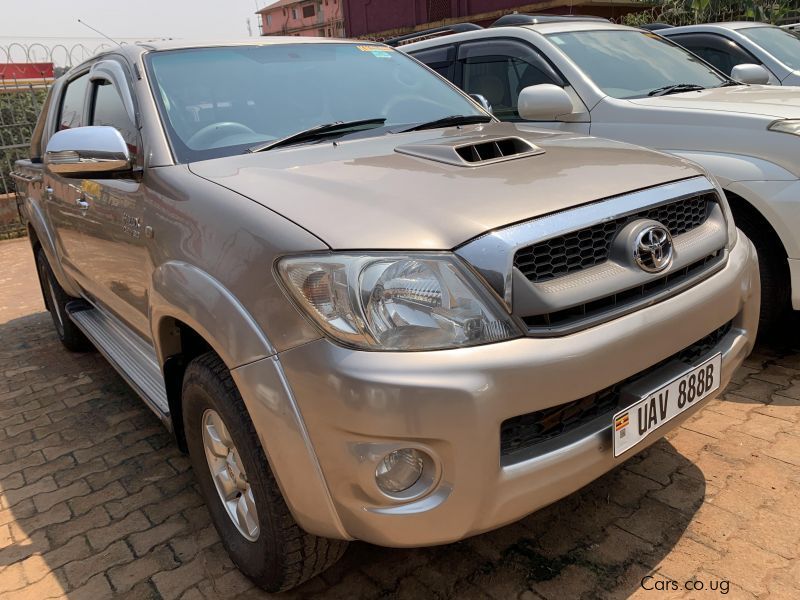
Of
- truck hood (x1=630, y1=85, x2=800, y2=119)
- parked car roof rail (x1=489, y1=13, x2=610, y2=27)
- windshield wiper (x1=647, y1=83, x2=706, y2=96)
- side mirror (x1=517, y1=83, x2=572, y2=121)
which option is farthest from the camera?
parked car roof rail (x1=489, y1=13, x2=610, y2=27)

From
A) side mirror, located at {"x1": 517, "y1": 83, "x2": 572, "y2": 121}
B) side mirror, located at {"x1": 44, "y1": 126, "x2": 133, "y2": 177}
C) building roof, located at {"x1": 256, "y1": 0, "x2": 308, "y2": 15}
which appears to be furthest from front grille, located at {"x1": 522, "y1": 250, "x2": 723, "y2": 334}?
building roof, located at {"x1": 256, "y1": 0, "x2": 308, "y2": 15}

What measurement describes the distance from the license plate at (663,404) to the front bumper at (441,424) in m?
0.08

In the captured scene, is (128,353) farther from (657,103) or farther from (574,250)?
(657,103)

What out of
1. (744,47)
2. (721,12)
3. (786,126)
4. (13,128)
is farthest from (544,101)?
(721,12)

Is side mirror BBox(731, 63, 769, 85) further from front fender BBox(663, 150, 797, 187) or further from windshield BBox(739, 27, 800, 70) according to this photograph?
front fender BBox(663, 150, 797, 187)

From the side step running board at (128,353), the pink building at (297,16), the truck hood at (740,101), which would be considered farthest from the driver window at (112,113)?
the pink building at (297,16)

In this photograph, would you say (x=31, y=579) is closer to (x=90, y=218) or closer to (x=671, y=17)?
(x=90, y=218)

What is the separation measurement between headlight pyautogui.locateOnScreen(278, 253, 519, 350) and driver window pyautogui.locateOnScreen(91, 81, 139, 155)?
1259 millimetres

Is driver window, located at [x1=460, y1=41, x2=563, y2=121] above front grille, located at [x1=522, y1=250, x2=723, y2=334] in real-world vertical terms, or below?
above

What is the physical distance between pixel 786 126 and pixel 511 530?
7.43ft

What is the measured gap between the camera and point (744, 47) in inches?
253

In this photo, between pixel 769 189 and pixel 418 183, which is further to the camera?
pixel 769 189

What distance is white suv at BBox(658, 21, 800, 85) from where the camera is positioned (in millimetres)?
6254

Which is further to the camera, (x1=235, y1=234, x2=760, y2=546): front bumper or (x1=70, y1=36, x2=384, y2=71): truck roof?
(x1=70, y1=36, x2=384, y2=71): truck roof
